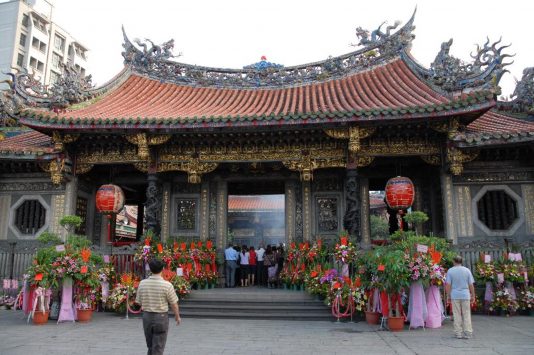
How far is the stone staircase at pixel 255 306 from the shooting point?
8680mm

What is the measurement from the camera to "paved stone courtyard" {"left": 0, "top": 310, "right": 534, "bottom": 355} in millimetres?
5773

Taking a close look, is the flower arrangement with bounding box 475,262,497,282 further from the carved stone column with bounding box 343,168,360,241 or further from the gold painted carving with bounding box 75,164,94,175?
the gold painted carving with bounding box 75,164,94,175

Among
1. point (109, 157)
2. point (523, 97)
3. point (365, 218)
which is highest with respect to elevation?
point (523, 97)

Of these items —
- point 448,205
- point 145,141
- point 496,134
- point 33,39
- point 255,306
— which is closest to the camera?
point 255,306

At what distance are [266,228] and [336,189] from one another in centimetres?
1344

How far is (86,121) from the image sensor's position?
10.1 meters

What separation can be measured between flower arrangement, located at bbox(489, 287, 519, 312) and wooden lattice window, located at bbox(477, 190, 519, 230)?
198cm

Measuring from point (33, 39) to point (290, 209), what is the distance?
154 feet

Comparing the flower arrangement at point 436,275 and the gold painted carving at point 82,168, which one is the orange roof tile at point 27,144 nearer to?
the gold painted carving at point 82,168

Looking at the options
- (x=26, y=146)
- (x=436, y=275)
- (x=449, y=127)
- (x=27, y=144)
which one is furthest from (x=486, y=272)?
(x=27, y=144)

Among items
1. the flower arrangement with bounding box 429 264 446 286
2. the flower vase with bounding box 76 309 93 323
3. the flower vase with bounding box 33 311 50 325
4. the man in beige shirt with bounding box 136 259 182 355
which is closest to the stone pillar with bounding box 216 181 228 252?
the flower vase with bounding box 76 309 93 323

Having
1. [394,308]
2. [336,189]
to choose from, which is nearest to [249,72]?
[336,189]

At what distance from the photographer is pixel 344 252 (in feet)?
29.4

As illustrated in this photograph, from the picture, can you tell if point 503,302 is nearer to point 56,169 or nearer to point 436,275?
point 436,275
